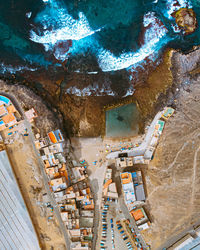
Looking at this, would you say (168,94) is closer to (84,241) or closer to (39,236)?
(84,241)

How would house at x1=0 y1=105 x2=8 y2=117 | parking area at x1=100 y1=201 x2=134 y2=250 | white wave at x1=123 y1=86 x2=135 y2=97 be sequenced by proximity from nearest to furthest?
house at x1=0 y1=105 x2=8 y2=117 → parking area at x1=100 y1=201 x2=134 y2=250 → white wave at x1=123 y1=86 x2=135 y2=97

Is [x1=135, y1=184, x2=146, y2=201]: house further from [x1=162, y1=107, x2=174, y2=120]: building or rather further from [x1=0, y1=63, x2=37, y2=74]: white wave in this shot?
[x1=0, y1=63, x2=37, y2=74]: white wave

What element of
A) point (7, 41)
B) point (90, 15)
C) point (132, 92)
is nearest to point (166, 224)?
point (132, 92)

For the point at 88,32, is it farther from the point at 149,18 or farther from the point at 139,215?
the point at 139,215

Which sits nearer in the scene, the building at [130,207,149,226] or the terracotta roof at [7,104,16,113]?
the terracotta roof at [7,104,16,113]

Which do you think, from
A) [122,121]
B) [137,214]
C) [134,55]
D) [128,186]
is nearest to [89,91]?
[122,121]

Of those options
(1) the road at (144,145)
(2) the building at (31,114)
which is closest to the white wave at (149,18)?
(1) the road at (144,145)

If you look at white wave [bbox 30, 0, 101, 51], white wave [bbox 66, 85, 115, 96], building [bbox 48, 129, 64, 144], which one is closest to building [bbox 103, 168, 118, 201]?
building [bbox 48, 129, 64, 144]

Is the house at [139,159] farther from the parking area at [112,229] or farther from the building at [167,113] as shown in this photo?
the parking area at [112,229]
